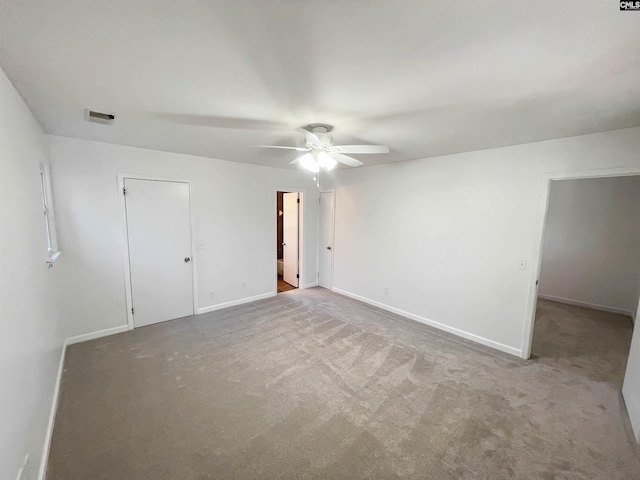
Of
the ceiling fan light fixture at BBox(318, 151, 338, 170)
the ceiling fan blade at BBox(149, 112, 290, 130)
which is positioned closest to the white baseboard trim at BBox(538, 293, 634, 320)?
the ceiling fan light fixture at BBox(318, 151, 338, 170)

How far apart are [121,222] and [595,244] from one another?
756 cm

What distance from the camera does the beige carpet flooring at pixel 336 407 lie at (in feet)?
5.42

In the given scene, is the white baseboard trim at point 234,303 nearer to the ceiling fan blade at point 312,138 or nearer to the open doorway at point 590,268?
the ceiling fan blade at point 312,138

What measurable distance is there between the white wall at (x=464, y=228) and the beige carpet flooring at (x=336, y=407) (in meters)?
0.54

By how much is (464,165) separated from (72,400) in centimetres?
480

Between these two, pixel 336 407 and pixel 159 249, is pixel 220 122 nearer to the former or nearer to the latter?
pixel 159 249

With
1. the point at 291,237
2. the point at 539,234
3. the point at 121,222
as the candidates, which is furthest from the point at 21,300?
the point at 539,234

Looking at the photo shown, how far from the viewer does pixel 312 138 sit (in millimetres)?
2090

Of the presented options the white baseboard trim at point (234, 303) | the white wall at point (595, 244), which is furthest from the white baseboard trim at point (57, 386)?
the white wall at point (595, 244)

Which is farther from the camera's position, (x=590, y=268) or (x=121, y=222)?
(x=590, y=268)

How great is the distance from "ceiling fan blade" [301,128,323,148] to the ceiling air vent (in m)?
1.70

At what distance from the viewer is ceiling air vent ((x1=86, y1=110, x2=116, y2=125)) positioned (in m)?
2.13

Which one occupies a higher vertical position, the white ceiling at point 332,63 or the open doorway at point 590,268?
the white ceiling at point 332,63

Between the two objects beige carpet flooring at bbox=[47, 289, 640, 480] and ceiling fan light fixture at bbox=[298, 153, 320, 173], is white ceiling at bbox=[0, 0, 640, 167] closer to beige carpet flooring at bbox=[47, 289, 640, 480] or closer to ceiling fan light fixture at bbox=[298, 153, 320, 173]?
ceiling fan light fixture at bbox=[298, 153, 320, 173]
